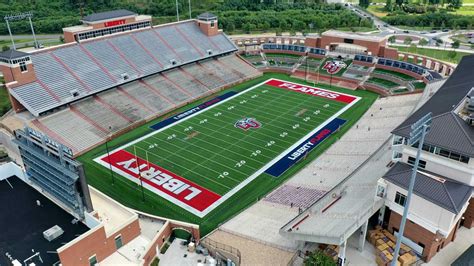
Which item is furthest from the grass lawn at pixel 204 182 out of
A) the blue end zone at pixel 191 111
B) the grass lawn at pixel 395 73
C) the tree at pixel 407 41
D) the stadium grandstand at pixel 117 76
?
the tree at pixel 407 41

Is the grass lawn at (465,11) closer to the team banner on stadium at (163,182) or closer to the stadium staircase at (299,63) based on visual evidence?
the stadium staircase at (299,63)

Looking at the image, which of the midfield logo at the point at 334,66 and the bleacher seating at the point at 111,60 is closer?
the bleacher seating at the point at 111,60

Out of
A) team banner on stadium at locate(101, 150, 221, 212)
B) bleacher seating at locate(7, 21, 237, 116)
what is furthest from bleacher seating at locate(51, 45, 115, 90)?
team banner on stadium at locate(101, 150, 221, 212)

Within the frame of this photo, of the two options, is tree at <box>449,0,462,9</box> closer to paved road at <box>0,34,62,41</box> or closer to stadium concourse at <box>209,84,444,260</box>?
stadium concourse at <box>209,84,444,260</box>

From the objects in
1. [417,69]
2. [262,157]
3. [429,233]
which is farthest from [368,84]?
[429,233]

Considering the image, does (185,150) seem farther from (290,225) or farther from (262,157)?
(290,225)
